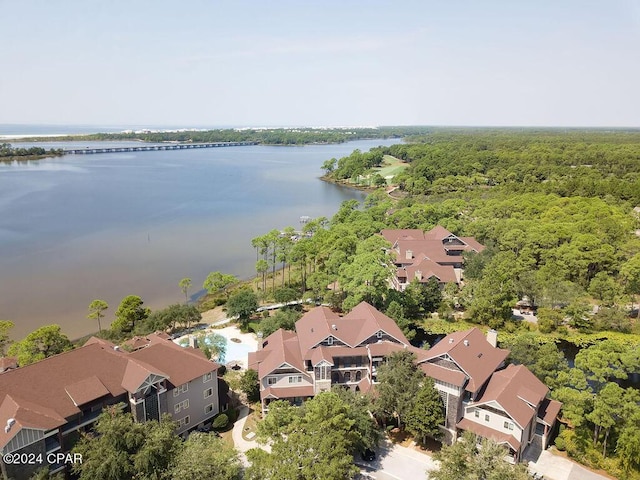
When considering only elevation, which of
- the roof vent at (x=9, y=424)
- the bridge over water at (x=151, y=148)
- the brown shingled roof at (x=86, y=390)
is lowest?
the brown shingled roof at (x=86, y=390)

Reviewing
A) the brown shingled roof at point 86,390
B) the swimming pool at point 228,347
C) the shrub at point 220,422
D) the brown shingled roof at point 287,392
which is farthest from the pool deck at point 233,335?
the brown shingled roof at point 86,390

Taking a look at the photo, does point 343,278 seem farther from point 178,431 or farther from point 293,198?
point 293,198

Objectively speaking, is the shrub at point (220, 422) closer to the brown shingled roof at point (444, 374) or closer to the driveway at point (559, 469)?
the brown shingled roof at point (444, 374)

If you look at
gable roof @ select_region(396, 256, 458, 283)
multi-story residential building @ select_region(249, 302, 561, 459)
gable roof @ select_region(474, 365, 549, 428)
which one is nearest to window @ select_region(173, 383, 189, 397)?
multi-story residential building @ select_region(249, 302, 561, 459)

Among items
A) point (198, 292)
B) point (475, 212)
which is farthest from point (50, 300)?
point (475, 212)

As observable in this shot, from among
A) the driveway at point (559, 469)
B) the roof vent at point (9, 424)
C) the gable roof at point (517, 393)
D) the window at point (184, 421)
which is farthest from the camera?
the window at point (184, 421)

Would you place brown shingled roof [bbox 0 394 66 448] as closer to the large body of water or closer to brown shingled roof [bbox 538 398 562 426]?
the large body of water
